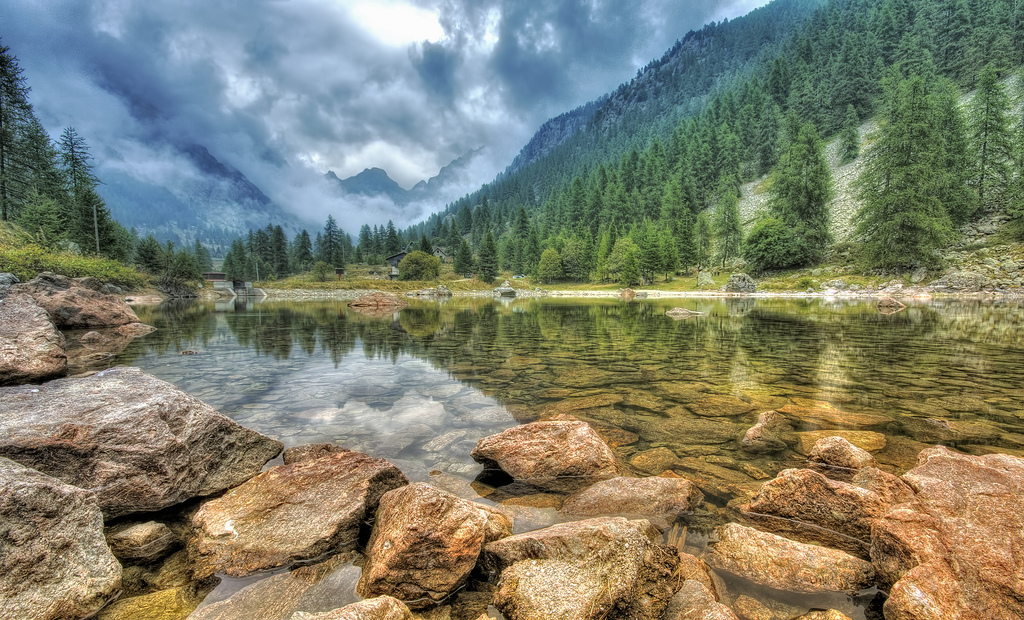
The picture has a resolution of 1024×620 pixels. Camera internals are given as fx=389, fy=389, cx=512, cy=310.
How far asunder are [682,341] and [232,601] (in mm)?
17397

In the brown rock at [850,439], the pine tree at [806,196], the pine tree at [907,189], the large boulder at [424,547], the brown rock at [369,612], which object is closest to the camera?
the brown rock at [369,612]

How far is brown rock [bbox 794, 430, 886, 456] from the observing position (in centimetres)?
645

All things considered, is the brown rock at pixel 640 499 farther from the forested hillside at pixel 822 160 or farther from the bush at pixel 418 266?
the bush at pixel 418 266

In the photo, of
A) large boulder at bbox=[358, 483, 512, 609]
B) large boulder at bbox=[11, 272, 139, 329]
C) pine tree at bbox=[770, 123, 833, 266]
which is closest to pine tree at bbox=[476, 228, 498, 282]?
pine tree at bbox=[770, 123, 833, 266]

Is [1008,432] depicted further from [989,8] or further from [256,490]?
[989,8]

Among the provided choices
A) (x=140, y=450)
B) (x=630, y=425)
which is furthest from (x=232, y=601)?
(x=630, y=425)

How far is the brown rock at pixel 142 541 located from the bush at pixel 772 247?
256 ft

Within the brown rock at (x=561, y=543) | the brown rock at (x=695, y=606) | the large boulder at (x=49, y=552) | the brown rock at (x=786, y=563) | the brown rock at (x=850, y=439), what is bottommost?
the brown rock at (x=850, y=439)

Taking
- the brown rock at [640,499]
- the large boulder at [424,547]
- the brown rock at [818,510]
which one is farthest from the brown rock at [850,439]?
the large boulder at [424,547]

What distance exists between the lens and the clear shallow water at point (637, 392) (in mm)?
6316

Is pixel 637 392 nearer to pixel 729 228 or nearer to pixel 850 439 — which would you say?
pixel 850 439

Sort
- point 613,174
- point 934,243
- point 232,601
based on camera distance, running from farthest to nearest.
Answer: point 613,174 < point 934,243 < point 232,601

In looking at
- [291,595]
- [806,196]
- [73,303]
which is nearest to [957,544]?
[291,595]

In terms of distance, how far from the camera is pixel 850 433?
700cm
